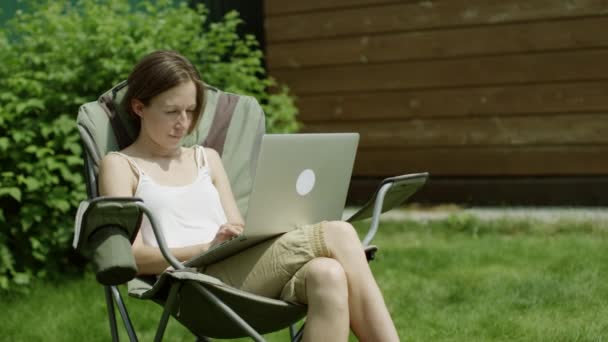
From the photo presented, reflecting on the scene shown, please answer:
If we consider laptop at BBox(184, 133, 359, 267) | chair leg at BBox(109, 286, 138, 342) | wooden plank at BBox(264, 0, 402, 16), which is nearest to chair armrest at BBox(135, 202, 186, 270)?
laptop at BBox(184, 133, 359, 267)

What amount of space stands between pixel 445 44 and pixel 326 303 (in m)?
4.14

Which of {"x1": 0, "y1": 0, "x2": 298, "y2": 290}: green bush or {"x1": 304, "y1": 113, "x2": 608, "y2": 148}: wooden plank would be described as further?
{"x1": 304, "y1": 113, "x2": 608, "y2": 148}: wooden plank

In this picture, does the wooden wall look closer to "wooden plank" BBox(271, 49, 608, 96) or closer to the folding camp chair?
"wooden plank" BBox(271, 49, 608, 96)

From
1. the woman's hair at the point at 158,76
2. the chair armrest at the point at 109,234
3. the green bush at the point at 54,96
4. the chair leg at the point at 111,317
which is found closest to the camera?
the chair armrest at the point at 109,234

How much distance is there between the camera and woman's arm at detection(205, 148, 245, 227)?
9.57 feet

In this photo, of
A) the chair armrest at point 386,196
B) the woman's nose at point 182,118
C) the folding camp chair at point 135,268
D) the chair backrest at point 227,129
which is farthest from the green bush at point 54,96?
the chair armrest at point 386,196

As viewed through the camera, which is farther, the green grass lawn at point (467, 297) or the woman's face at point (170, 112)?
the green grass lawn at point (467, 297)

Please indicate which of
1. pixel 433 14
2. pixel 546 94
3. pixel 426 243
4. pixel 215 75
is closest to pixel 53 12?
pixel 215 75

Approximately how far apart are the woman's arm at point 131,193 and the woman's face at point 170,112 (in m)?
0.14

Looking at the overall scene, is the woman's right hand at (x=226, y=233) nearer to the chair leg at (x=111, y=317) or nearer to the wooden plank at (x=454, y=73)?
the chair leg at (x=111, y=317)

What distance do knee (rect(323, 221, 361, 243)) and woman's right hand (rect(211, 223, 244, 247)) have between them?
256 mm

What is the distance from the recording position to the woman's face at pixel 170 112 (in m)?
2.68

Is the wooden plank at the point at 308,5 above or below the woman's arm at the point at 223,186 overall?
above

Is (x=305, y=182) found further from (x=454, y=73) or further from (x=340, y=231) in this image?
(x=454, y=73)
